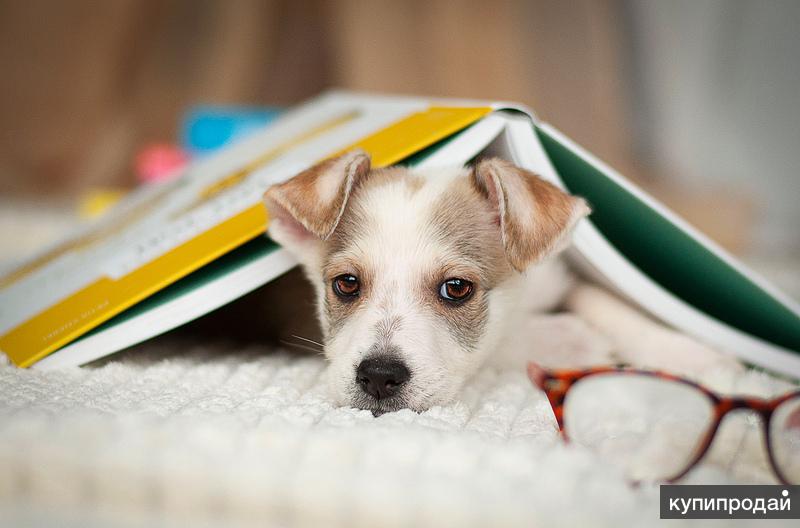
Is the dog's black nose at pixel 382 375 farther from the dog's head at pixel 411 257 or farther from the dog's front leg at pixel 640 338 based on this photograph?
the dog's front leg at pixel 640 338

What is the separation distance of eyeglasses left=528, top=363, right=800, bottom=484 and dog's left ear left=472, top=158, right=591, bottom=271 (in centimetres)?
31

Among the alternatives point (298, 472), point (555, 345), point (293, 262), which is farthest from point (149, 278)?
point (555, 345)

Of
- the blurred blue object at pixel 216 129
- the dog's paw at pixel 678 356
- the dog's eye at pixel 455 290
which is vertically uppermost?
the blurred blue object at pixel 216 129

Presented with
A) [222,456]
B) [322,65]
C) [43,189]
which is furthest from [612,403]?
[43,189]

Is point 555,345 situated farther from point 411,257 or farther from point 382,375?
point 382,375

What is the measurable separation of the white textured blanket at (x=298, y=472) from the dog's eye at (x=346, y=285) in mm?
363

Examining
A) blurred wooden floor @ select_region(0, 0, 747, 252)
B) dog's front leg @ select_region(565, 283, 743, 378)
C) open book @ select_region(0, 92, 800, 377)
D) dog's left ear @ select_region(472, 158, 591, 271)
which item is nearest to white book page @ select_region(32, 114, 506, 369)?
open book @ select_region(0, 92, 800, 377)

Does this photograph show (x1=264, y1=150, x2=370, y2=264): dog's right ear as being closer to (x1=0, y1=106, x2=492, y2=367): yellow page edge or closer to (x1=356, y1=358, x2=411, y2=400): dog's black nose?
(x1=0, y1=106, x2=492, y2=367): yellow page edge

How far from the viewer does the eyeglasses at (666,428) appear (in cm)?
114

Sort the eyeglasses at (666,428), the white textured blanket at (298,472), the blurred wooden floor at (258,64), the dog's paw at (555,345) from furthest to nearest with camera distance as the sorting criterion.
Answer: the blurred wooden floor at (258,64), the dog's paw at (555,345), the eyeglasses at (666,428), the white textured blanket at (298,472)

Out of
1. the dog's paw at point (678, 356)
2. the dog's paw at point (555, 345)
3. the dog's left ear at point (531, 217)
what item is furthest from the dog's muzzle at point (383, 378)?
the dog's paw at point (678, 356)

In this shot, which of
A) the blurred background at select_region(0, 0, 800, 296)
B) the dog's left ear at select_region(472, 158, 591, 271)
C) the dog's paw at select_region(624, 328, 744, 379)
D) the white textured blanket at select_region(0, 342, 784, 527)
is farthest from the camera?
the blurred background at select_region(0, 0, 800, 296)

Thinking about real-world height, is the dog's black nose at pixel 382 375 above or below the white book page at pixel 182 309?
below

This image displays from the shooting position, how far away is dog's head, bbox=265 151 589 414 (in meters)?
1.42
